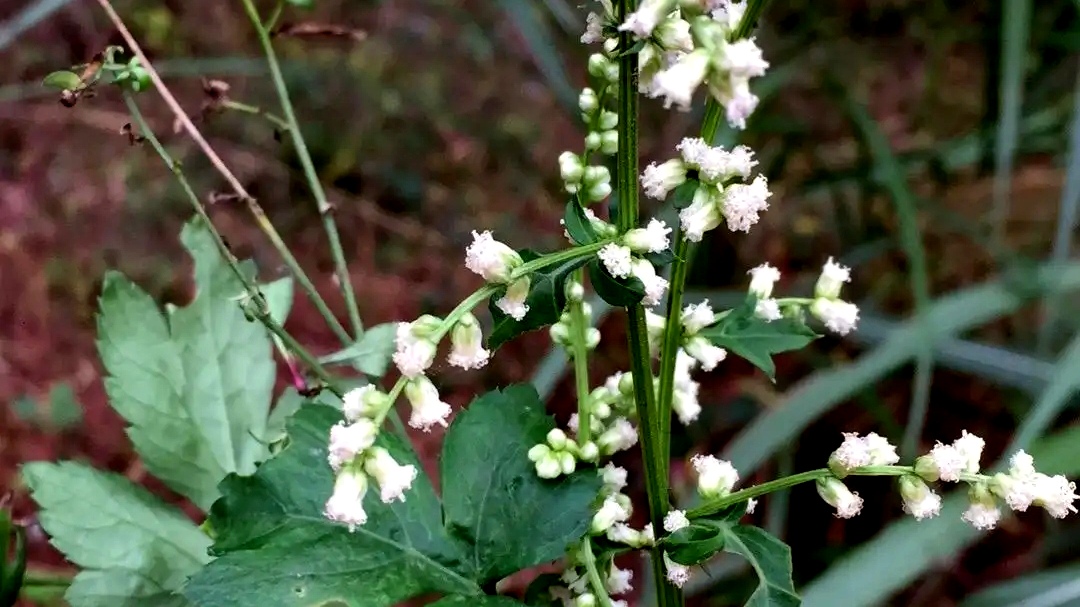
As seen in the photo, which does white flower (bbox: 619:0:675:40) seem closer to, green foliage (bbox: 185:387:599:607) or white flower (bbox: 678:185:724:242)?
white flower (bbox: 678:185:724:242)

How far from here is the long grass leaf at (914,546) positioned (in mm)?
794

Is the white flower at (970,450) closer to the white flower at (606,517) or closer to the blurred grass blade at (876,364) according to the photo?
the white flower at (606,517)

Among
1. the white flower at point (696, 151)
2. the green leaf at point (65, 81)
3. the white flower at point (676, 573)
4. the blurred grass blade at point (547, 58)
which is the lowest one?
the white flower at point (676, 573)

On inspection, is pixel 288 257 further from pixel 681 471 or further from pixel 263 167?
pixel 263 167

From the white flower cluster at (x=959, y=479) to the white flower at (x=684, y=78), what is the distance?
171 millimetres

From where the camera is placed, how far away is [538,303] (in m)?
0.38

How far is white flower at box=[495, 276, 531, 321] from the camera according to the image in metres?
0.38

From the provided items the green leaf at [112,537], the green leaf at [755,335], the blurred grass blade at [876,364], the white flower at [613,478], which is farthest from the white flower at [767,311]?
the blurred grass blade at [876,364]

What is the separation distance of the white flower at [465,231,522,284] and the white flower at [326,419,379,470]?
0.07 meters

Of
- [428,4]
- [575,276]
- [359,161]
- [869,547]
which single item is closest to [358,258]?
[359,161]

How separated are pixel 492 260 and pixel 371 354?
0.71ft

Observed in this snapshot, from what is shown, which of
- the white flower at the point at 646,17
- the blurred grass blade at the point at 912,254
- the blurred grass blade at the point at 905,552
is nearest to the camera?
the white flower at the point at 646,17

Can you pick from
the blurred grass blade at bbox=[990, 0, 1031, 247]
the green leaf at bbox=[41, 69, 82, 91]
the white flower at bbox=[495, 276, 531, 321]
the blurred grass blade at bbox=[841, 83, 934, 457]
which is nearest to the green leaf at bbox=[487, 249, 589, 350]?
the white flower at bbox=[495, 276, 531, 321]

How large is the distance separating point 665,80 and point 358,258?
4.07 feet
